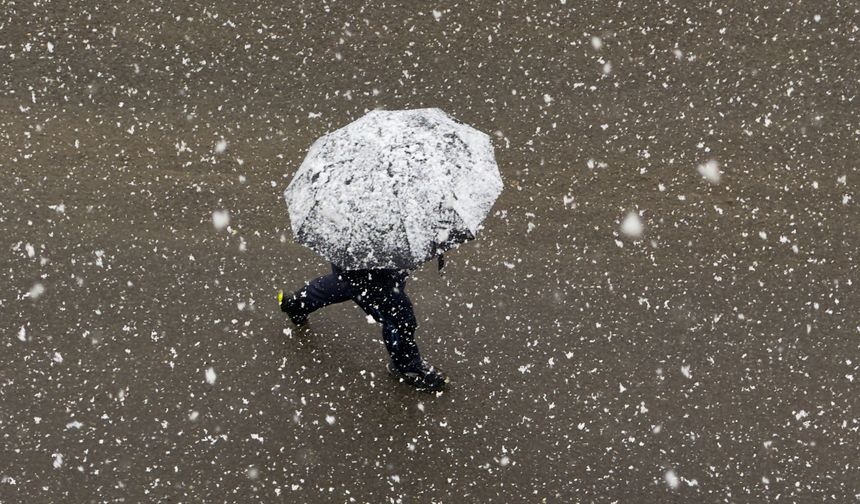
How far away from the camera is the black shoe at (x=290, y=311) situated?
373 cm

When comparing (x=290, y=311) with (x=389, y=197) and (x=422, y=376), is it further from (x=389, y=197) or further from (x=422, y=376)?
(x=389, y=197)

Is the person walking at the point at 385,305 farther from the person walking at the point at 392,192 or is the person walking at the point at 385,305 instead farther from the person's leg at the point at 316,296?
the person walking at the point at 392,192

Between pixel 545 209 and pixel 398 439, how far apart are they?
4.61 feet

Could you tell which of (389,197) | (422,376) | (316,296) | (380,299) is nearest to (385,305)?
(380,299)

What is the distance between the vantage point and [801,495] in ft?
12.3

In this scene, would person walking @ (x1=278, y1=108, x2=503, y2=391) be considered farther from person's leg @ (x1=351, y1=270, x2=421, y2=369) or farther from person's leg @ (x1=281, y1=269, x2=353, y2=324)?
person's leg @ (x1=281, y1=269, x2=353, y2=324)

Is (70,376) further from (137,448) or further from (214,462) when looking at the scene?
(214,462)

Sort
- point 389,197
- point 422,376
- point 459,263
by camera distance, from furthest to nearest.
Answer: point 459,263
point 422,376
point 389,197

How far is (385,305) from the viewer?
3283 millimetres

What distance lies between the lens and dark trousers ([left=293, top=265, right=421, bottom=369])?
3.16 metres

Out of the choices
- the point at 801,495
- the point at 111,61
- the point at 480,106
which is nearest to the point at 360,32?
the point at 480,106

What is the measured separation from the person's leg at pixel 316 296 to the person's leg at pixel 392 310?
0.09 meters

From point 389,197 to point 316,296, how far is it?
1033mm

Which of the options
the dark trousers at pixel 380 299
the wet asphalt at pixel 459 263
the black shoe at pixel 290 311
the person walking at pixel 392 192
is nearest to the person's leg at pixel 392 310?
the dark trousers at pixel 380 299
